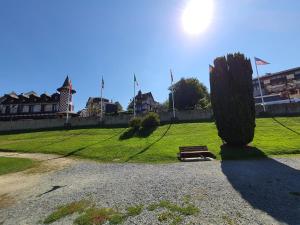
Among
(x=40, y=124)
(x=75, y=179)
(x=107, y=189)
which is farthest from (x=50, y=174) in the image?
(x=40, y=124)

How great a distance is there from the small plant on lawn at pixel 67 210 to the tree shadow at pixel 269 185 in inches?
213

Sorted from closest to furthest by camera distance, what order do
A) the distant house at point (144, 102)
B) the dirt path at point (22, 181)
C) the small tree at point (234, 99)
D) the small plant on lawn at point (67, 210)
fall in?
the small plant on lawn at point (67, 210) < the dirt path at point (22, 181) < the small tree at point (234, 99) < the distant house at point (144, 102)

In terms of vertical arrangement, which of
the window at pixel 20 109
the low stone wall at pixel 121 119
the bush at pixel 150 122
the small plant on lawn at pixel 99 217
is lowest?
the small plant on lawn at pixel 99 217

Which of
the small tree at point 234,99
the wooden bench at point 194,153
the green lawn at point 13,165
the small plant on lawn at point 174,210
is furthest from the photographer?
the small tree at point 234,99

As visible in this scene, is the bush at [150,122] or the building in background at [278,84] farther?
the building in background at [278,84]

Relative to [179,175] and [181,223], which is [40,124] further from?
[181,223]

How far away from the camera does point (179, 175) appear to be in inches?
462

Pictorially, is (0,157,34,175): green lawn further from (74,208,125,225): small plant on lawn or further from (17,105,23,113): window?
(17,105,23,113): window

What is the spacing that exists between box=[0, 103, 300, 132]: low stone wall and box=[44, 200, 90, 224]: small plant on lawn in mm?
32949

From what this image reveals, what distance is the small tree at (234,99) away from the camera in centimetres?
1908

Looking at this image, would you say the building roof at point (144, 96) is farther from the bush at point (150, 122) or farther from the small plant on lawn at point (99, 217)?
the small plant on lawn at point (99, 217)

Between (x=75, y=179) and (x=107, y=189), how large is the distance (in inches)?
124

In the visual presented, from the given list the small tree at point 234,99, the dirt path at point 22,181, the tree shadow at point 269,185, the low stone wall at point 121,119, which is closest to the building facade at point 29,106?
the low stone wall at point 121,119

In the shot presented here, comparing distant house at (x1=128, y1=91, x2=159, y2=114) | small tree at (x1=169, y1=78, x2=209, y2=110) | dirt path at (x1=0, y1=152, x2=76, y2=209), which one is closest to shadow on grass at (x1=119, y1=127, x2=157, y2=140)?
dirt path at (x1=0, y1=152, x2=76, y2=209)
